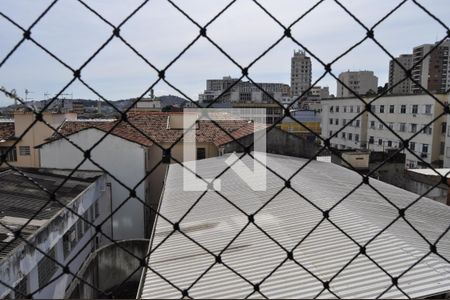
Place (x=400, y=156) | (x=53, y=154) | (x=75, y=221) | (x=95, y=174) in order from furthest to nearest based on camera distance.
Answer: (x=400, y=156)
(x=53, y=154)
(x=95, y=174)
(x=75, y=221)

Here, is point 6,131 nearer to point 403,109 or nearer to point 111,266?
point 111,266

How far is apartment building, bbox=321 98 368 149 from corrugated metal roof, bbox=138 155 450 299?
10544mm

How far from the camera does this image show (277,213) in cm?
279

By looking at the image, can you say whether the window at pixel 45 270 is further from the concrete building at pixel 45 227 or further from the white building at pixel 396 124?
the white building at pixel 396 124

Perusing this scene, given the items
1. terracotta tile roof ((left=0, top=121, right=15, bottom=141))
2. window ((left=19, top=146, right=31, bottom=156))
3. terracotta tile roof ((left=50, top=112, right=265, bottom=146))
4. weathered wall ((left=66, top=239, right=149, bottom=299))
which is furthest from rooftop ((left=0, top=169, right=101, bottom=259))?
terracotta tile roof ((left=0, top=121, right=15, bottom=141))

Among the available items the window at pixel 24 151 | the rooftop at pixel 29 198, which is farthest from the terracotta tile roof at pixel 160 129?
the window at pixel 24 151

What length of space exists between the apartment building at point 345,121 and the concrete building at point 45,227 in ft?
31.9

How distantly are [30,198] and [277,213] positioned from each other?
2.92 metres

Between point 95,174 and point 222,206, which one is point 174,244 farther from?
point 95,174

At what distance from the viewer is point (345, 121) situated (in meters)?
15.3

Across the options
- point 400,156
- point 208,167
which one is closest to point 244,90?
point 400,156

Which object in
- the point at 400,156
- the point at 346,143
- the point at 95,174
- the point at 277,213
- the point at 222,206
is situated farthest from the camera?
the point at 346,143

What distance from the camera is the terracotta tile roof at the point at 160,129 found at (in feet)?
22.3

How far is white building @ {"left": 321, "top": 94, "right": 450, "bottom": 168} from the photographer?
1105 cm
